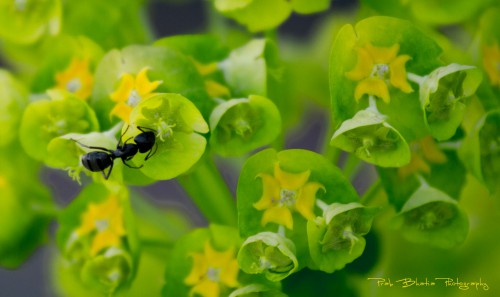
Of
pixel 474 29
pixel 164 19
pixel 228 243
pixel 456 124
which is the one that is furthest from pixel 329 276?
pixel 164 19

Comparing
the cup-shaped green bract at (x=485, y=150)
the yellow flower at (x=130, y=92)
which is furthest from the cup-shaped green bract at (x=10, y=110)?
the cup-shaped green bract at (x=485, y=150)

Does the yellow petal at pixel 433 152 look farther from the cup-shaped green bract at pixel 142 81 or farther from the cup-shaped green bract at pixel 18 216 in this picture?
the cup-shaped green bract at pixel 18 216

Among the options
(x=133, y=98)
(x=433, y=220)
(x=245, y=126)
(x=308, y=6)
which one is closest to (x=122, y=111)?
(x=133, y=98)

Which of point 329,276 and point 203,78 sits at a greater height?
point 203,78

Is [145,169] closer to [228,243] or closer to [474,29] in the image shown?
[228,243]

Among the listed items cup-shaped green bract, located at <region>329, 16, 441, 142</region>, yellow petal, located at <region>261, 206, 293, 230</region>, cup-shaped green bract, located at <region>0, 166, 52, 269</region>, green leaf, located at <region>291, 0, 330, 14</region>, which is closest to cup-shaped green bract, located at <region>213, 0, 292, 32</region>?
green leaf, located at <region>291, 0, 330, 14</region>

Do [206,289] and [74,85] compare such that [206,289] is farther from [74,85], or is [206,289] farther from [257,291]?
[74,85]
